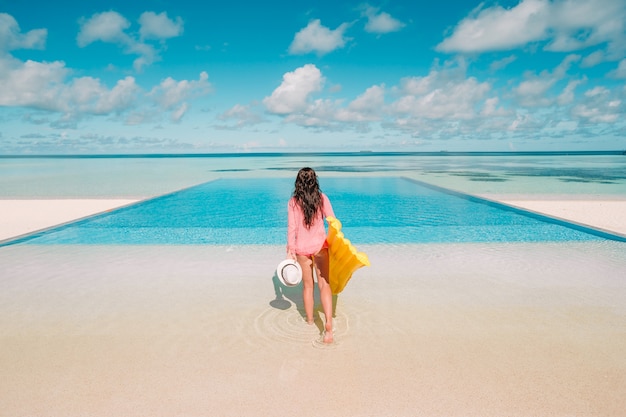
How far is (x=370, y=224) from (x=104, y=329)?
774cm

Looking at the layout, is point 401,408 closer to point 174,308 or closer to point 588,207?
point 174,308

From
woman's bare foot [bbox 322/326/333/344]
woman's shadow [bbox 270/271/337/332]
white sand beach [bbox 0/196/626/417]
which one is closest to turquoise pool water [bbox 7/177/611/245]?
white sand beach [bbox 0/196/626/417]

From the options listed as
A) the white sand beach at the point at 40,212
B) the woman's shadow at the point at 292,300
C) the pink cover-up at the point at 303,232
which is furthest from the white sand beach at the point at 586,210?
the white sand beach at the point at 40,212

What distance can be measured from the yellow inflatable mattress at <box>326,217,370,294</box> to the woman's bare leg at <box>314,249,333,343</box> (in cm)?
6

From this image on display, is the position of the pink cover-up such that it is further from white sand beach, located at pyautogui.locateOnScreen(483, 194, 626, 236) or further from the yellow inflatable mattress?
white sand beach, located at pyautogui.locateOnScreen(483, 194, 626, 236)

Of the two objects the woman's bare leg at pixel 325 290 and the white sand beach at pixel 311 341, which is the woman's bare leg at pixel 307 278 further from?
the white sand beach at pixel 311 341

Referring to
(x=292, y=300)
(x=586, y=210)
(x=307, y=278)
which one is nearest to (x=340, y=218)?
(x=292, y=300)

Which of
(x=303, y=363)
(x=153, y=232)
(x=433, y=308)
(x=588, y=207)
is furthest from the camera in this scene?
(x=588, y=207)

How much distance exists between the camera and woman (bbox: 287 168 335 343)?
143 inches

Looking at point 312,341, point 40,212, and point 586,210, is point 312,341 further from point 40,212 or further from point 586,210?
point 40,212

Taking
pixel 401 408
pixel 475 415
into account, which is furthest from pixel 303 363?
pixel 475 415

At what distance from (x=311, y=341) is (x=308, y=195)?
143cm

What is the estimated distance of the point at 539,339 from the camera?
3.75 m

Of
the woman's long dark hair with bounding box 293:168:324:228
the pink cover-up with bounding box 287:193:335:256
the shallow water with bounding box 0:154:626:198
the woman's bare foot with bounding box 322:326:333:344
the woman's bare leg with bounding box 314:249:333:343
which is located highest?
the woman's long dark hair with bounding box 293:168:324:228
